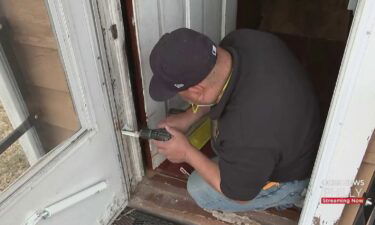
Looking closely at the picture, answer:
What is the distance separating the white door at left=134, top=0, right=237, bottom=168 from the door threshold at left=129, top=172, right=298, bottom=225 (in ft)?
0.35

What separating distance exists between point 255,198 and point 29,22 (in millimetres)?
1054

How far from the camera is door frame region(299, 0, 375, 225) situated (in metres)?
0.92

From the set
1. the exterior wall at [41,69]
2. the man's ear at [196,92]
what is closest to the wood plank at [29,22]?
the exterior wall at [41,69]

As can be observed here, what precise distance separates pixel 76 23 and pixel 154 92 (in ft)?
1.09

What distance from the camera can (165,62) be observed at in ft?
3.68

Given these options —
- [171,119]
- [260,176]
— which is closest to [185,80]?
[260,176]

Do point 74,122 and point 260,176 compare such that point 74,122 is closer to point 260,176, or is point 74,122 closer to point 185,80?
point 185,80

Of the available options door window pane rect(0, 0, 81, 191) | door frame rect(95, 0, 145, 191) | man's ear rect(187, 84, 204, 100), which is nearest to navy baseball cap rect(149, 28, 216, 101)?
man's ear rect(187, 84, 204, 100)

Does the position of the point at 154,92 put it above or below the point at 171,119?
above

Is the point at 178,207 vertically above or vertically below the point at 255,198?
below

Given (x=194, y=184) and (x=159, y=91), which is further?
(x=194, y=184)

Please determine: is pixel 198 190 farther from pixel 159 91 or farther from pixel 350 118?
pixel 350 118

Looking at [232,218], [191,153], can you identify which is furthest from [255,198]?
[191,153]

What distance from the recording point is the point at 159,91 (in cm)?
125
